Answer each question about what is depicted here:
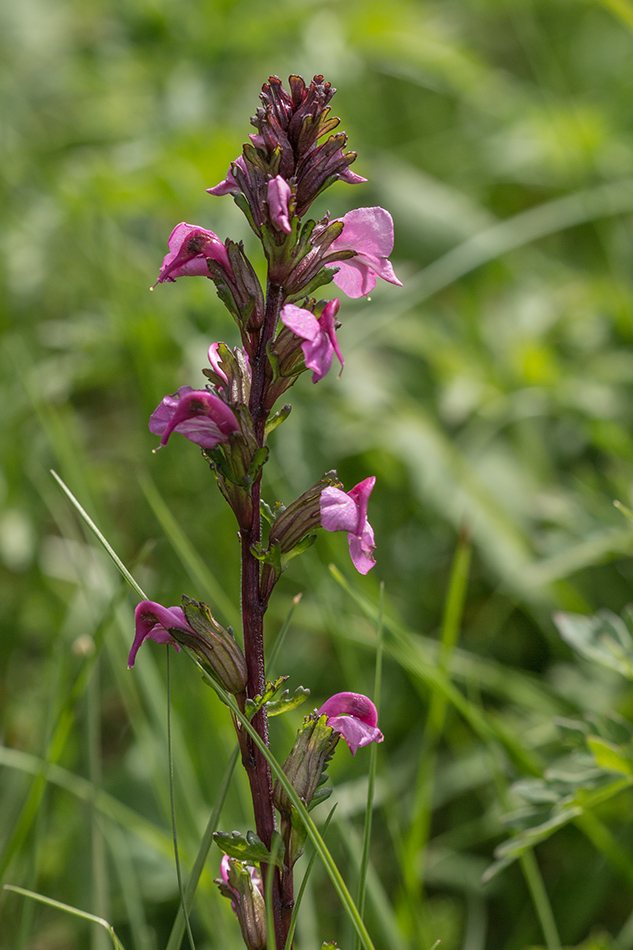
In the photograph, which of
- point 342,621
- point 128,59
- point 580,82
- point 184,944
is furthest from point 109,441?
point 580,82

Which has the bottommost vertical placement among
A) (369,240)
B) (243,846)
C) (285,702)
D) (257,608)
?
(243,846)

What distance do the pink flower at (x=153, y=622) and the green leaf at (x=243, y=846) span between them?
0.69ft

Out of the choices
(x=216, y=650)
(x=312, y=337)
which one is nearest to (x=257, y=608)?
(x=216, y=650)

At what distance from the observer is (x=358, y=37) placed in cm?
313

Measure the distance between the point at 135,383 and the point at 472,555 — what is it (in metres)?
1.14

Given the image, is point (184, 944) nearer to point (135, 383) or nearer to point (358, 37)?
point (135, 383)

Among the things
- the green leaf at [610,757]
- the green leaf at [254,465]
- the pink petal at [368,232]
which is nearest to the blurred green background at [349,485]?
the green leaf at [610,757]

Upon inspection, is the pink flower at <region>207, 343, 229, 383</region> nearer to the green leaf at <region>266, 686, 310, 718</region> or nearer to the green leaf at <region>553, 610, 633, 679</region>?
the green leaf at <region>266, 686, 310, 718</region>

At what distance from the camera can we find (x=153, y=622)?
1.01 meters

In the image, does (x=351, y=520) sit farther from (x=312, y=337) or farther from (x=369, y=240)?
(x=369, y=240)

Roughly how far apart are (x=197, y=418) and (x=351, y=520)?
0.65ft

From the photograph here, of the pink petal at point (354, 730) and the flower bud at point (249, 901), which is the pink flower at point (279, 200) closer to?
the pink petal at point (354, 730)

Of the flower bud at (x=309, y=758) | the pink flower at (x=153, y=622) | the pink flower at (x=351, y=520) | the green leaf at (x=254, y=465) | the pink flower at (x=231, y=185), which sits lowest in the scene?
the flower bud at (x=309, y=758)

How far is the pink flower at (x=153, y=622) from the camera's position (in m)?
0.98
